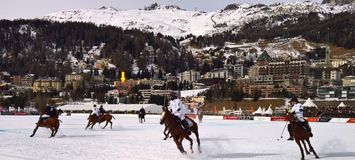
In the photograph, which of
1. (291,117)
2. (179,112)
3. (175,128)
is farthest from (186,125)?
(291,117)

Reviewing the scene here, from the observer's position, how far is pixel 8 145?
20562 mm

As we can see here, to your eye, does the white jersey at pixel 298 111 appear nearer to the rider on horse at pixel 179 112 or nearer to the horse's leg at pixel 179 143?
the rider on horse at pixel 179 112

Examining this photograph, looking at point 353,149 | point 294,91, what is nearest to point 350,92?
point 294,91

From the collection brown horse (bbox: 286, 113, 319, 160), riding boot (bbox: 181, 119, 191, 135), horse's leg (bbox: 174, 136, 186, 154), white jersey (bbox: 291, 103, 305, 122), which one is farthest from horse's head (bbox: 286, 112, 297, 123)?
horse's leg (bbox: 174, 136, 186, 154)

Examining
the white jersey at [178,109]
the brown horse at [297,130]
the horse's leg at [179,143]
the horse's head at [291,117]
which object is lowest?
the horse's leg at [179,143]

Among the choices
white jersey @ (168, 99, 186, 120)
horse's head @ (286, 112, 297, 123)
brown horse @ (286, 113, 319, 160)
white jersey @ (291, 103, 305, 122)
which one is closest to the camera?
brown horse @ (286, 113, 319, 160)

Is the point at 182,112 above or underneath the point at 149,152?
above

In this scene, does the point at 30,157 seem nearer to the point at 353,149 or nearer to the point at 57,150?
the point at 57,150

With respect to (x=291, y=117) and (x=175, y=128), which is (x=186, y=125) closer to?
(x=175, y=128)

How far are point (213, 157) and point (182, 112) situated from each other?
2.32 m

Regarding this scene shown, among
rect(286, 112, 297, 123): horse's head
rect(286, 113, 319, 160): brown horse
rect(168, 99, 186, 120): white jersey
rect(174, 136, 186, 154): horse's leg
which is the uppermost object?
rect(168, 99, 186, 120): white jersey

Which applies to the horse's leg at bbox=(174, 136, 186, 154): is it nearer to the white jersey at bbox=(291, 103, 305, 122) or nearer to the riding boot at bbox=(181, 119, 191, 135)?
the riding boot at bbox=(181, 119, 191, 135)

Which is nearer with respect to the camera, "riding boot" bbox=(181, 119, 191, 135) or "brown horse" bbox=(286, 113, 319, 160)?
"brown horse" bbox=(286, 113, 319, 160)

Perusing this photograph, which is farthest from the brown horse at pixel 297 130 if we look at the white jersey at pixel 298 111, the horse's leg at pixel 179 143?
the horse's leg at pixel 179 143
